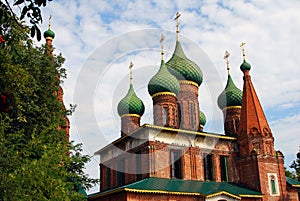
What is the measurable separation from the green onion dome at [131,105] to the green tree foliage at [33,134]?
963 cm

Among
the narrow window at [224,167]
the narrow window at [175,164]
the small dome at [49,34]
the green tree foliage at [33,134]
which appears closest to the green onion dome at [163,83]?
the narrow window at [175,164]

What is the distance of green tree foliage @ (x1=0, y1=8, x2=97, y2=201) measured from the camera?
10609 millimetres

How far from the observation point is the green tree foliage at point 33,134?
10609 mm

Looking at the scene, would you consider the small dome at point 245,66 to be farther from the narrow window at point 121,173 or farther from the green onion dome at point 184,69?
the narrow window at point 121,173

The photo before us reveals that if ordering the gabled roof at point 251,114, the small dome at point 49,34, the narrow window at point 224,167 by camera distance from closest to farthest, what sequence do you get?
the narrow window at point 224,167 → the small dome at point 49,34 → the gabled roof at point 251,114

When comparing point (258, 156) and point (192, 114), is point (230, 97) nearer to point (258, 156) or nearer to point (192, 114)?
point (192, 114)

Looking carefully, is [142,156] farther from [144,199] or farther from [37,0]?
[37,0]

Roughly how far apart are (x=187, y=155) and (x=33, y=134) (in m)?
10.5

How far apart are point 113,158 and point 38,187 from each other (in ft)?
41.5

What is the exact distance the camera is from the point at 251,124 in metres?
22.7

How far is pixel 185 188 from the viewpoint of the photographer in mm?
18734

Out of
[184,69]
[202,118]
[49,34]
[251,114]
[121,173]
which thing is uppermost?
[49,34]

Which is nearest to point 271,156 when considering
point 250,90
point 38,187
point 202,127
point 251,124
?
point 251,124

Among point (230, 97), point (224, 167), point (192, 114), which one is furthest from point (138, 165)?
point (230, 97)
